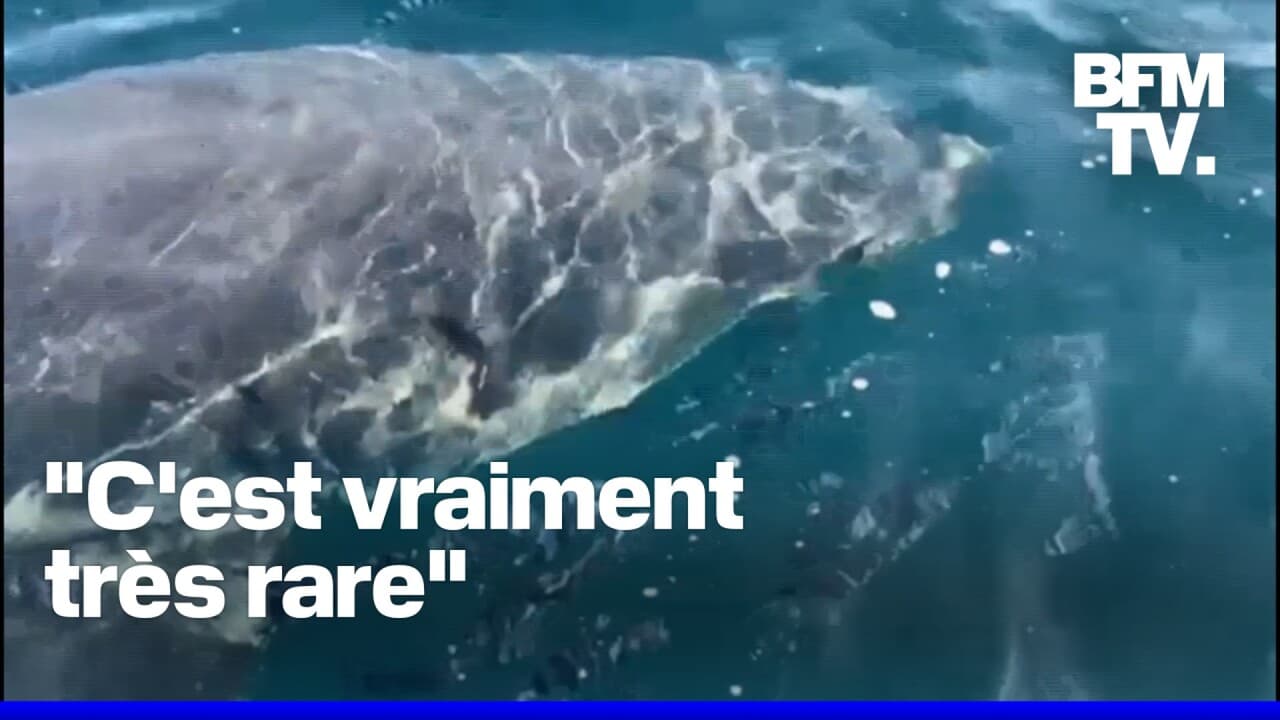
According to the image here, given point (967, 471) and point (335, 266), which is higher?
point (335, 266)

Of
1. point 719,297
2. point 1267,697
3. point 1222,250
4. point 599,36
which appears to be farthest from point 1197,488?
point 599,36

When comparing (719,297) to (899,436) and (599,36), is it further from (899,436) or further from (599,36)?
(599,36)

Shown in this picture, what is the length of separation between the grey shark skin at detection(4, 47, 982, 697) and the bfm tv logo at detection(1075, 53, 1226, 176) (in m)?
1.24

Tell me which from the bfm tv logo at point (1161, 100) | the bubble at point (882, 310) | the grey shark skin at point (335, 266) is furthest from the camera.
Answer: the bfm tv logo at point (1161, 100)

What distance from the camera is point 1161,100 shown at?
9.39 m

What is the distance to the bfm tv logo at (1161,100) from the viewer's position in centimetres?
948
